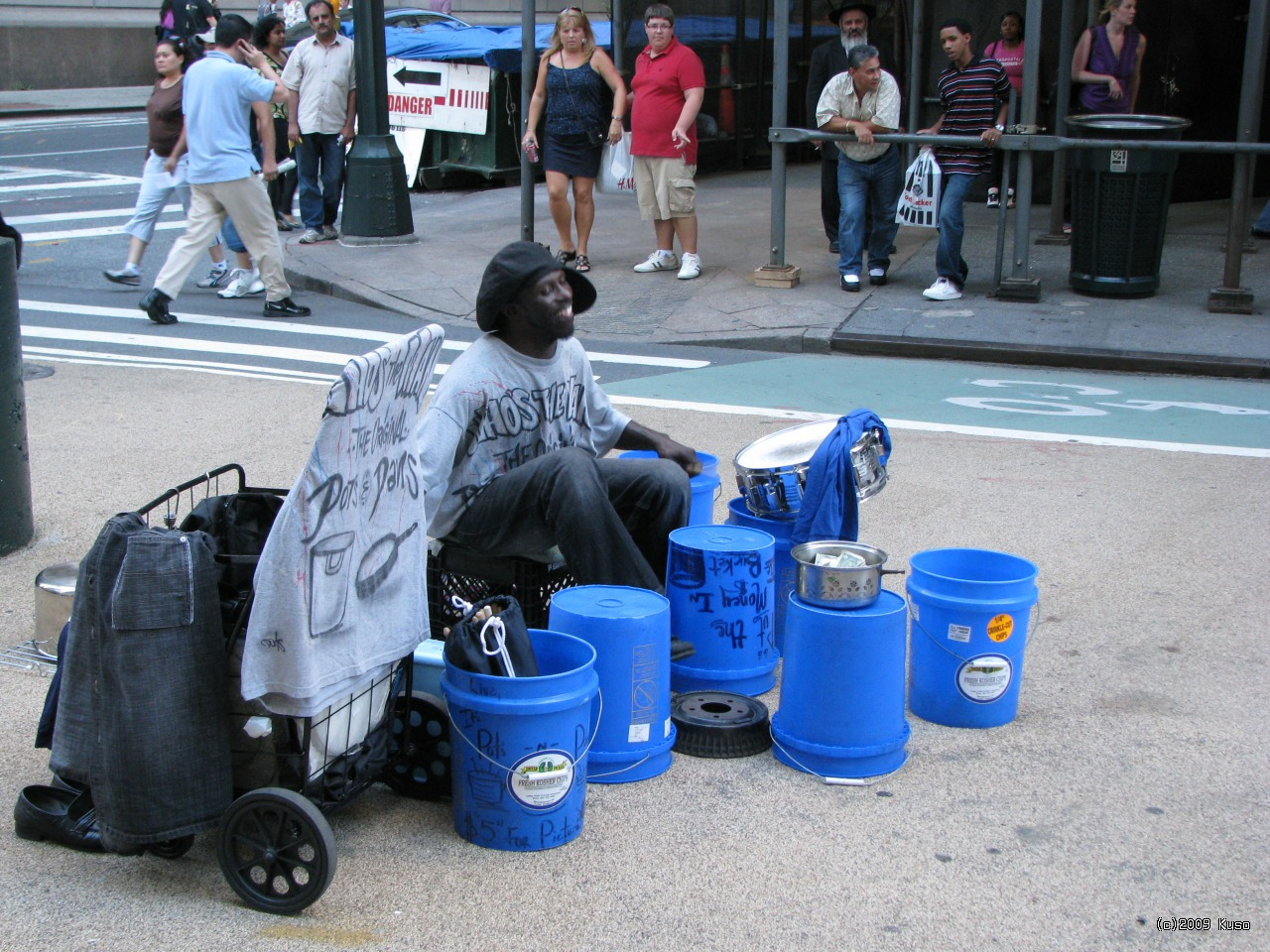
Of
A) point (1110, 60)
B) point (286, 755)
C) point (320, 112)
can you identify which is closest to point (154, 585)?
point (286, 755)

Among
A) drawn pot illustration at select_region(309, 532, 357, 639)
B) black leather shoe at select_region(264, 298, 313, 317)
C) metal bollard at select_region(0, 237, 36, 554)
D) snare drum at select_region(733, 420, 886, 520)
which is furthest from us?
black leather shoe at select_region(264, 298, 313, 317)

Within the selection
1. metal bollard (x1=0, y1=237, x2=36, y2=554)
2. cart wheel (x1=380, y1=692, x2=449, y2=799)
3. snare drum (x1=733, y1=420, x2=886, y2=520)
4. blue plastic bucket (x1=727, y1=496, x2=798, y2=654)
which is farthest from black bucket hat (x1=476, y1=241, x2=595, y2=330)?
metal bollard (x1=0, y1=237, x2=36, y2=554)

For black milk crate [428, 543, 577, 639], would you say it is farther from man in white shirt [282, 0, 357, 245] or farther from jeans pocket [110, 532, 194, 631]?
man in white shirt [282, 0, 357, 245]

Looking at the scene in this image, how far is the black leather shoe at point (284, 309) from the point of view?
10234 mm

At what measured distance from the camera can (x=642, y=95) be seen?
1039 centimetres

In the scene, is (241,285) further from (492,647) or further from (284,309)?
(492,647)

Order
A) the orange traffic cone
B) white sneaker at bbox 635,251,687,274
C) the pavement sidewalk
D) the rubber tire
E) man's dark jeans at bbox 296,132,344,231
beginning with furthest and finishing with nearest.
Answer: the orange traffic cone
man's dark jeans at bbox 296,132,344,231
white sneaker at bbox 635,251,687,274
the pavement sidewalk
the rubber tire

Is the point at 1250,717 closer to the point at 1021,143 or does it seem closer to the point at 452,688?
the point at 452,688

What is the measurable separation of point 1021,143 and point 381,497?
23.8 ft

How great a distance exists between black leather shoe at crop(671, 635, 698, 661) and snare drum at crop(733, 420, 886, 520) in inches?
23.7

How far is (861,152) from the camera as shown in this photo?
9969 mm

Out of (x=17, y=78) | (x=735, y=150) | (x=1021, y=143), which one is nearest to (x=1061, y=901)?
(x=1021, y=143)

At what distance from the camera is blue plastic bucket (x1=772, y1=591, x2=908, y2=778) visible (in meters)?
3.78

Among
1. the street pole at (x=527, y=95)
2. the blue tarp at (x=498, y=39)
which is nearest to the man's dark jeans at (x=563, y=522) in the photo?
the street pole at (x=527, y=95)
